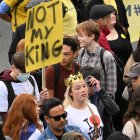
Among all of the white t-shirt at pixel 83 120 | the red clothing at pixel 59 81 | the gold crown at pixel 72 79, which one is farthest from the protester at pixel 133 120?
the red clothing at pixel 59 81

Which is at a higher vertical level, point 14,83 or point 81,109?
point 14,83

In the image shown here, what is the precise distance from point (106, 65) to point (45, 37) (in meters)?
1.29

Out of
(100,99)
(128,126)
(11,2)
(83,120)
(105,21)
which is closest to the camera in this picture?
(128,126)

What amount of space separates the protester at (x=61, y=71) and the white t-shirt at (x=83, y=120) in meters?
0.67

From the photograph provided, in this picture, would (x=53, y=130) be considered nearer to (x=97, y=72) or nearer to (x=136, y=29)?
(x=97, y=72)

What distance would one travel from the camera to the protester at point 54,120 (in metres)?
6.49

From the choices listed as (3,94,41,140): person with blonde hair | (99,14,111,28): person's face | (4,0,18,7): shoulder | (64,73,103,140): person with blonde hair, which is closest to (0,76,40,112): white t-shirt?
(64,73,103,140): person with blonde hair

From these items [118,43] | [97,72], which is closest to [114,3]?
[118,43]

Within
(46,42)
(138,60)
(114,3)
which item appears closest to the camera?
(46,42)

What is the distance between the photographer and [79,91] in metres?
Result: 7.11

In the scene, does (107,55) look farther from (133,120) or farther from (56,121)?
(56,121)

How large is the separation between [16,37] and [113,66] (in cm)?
179

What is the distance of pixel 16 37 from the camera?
31.1 feet

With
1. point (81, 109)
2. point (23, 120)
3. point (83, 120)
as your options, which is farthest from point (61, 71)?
point (23, 120)
